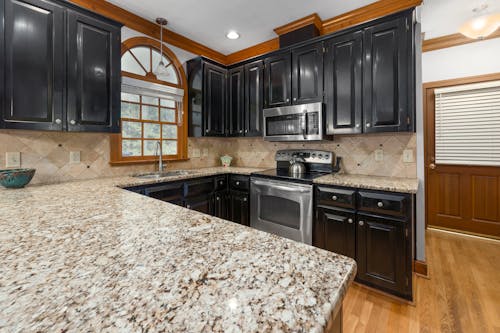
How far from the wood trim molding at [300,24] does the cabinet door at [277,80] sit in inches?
11.9

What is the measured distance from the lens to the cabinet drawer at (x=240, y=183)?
9.09 feet

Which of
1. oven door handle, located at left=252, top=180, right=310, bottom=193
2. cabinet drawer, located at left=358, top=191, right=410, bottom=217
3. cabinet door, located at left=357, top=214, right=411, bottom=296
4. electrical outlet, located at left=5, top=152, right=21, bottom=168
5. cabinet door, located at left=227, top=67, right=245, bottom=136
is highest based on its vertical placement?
cabinet door, located at left=227, top=67, right=245, bottom=136

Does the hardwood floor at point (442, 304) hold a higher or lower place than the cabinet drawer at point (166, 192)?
lower

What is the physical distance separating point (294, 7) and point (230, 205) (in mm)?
2312

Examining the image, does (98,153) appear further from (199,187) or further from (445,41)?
(445,41)

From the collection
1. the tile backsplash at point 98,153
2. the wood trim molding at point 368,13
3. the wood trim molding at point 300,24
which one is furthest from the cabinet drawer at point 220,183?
the wood trim molding at point 368,13

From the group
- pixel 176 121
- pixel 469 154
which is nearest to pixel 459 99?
pixel 469 154

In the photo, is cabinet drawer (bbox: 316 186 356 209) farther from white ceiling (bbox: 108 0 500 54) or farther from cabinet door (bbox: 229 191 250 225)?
white ceiling (bbox: 108 0 500 54)

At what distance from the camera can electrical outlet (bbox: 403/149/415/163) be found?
2287 mm

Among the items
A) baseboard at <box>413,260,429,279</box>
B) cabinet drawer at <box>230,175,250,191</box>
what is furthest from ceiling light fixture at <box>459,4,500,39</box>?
cabinet drawer at <box>230,175,250,191</box>

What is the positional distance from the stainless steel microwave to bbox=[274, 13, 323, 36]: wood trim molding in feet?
3.08

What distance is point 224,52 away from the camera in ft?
11.7

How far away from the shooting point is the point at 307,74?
2600 mm

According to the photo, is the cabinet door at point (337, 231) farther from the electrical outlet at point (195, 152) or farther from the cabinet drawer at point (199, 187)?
the electrical outlet at point (195, 152)
